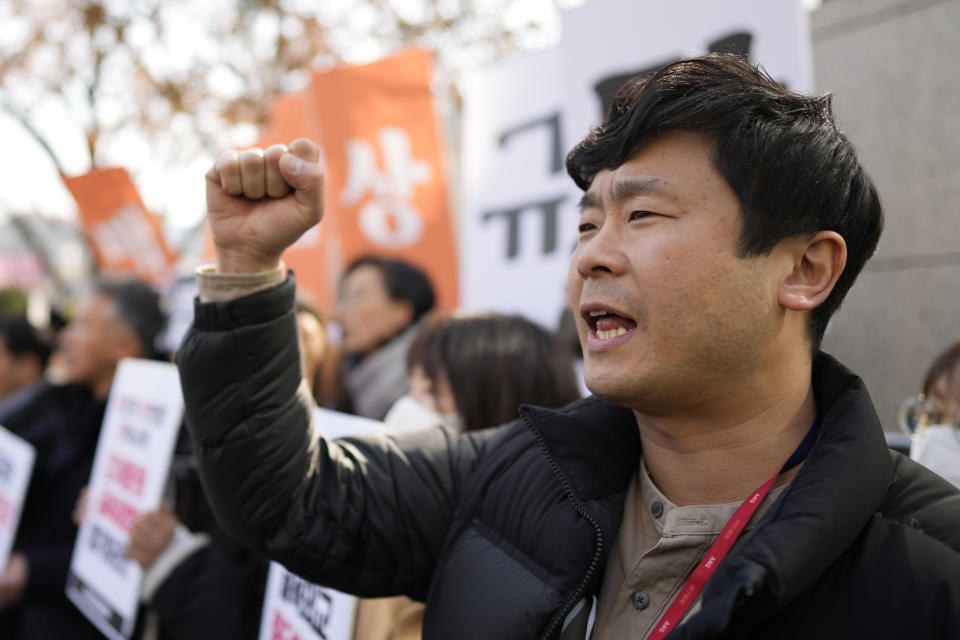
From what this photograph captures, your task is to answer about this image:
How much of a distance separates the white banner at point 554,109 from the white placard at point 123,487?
4.51 ft

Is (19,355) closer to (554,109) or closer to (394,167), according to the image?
(394,167)

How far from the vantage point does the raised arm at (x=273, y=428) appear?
4.45 ft

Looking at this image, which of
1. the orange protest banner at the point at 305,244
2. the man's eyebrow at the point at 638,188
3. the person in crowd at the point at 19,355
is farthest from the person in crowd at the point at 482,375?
the person in crowd at the point at 19,355

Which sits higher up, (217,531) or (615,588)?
(615,588)

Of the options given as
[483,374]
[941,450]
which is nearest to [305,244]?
[483,374]

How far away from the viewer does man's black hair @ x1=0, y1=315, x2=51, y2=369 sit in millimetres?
4668

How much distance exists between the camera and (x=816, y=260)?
50.8 inches

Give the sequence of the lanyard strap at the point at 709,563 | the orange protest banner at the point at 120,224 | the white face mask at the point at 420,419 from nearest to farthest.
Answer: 1. the lanyard strap at the point at 709,563
2. the white face mask at the point at 420,419
3. the orange protest banner at the point at 120,224

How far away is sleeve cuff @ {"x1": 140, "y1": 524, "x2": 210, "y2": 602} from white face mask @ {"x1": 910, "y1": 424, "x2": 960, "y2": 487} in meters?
1.95

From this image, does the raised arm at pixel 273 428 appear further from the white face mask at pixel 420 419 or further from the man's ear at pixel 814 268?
the man's ear at pixel 814 268

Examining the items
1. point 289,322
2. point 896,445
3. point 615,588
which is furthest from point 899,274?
point 289,322

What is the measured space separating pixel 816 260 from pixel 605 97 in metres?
1.78

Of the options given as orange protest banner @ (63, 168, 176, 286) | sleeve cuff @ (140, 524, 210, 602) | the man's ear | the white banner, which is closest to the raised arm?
the man's ear

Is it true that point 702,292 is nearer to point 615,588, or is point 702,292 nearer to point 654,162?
point 654,162
